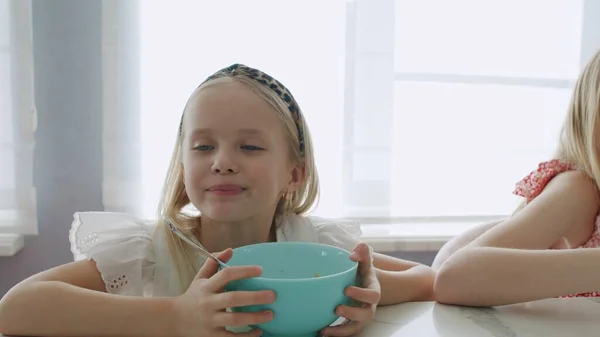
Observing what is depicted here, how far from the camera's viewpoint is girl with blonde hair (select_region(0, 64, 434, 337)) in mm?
593

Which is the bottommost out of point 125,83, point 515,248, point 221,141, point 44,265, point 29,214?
point 44,265

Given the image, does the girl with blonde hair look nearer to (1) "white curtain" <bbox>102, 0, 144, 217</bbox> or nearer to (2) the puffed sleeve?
(2) the puffed sleeve

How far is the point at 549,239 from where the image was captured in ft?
2.96

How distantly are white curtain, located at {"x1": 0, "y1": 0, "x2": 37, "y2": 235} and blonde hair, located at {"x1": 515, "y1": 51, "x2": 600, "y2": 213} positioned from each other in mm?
1403

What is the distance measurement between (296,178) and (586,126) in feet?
1.82

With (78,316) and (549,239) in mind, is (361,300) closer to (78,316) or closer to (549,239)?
(78,316)

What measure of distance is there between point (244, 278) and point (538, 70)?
1633 millimetres

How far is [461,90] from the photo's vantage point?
5.83 feet

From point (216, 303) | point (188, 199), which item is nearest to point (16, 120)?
point (188, 199)

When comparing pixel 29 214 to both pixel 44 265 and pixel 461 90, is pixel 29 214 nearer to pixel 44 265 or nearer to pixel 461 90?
pixel 44 265

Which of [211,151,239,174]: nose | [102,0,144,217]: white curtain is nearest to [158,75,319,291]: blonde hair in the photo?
[211,151,239,174]: nose

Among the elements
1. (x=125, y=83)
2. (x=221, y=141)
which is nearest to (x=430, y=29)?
(x=125, y=83)

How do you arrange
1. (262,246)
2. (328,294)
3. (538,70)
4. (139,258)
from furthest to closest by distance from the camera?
(538,70) < (139,258) < (262,246) < (328,294)

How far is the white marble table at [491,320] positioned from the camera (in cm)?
62
